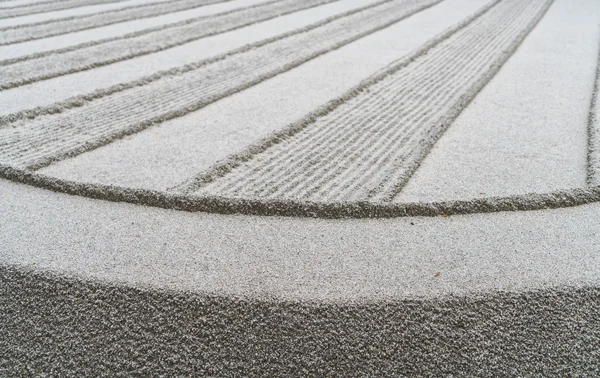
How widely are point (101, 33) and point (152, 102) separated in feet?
8.10

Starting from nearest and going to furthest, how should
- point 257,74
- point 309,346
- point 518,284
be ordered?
point 309,346, point 518,284, point 257,74

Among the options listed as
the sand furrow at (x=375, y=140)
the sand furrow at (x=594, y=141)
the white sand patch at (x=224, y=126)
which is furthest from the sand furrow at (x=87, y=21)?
the sand furrow at (x=594, y=141)

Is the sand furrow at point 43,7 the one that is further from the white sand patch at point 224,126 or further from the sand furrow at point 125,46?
the white sand patch at point 224,126

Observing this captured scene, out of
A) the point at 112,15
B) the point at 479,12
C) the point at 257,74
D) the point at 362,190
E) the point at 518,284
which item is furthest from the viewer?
the point at 479,12

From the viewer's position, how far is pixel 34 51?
16.4ft

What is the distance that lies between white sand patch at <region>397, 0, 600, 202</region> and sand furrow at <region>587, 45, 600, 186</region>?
39 millimetres

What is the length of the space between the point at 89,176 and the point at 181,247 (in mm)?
869

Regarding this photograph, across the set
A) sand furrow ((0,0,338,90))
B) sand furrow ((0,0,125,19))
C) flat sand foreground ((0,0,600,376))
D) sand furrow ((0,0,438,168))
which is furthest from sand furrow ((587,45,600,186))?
sand furrow ((0,0,125,19))

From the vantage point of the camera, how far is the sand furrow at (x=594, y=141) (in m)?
2.76

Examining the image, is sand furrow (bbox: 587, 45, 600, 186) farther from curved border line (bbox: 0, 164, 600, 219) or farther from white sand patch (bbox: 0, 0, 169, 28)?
white sand patch (bbox: 0, 0, 169, 28)

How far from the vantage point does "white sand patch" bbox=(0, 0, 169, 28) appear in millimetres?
6234

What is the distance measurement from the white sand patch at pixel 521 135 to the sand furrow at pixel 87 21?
4.37 meters

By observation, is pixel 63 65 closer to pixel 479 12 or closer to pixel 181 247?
pixel 181 247

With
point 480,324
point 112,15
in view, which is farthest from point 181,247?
point 112,15
